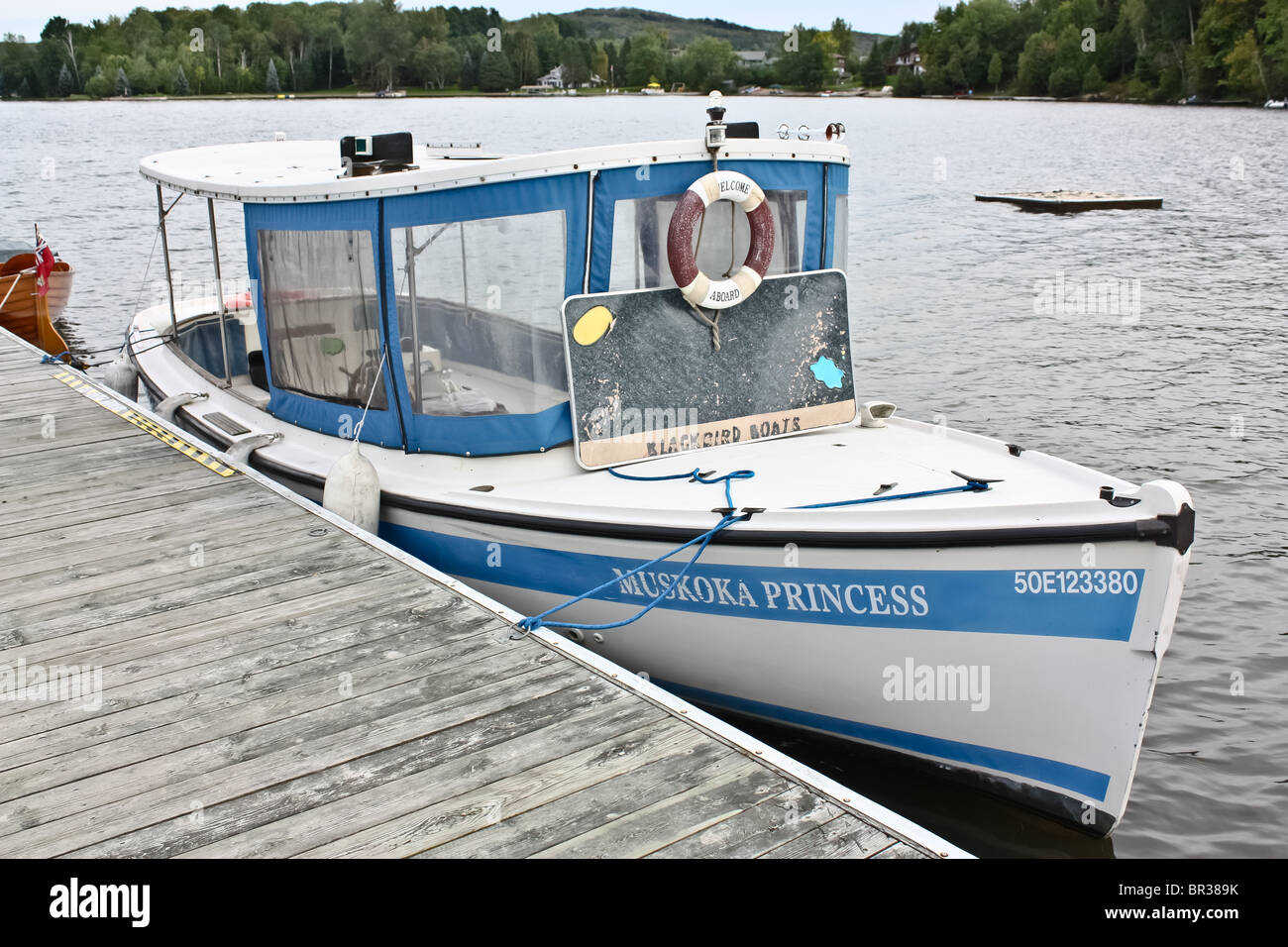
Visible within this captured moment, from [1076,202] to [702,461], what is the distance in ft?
89.2

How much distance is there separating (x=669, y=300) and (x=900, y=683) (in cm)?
257

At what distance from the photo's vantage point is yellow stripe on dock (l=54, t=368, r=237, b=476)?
7727mm

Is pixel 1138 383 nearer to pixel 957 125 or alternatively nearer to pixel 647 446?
pixel 647 446

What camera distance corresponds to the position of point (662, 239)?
6566 mm

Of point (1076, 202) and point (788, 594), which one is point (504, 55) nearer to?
point (1076, 202)

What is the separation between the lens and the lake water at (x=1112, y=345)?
663 cm

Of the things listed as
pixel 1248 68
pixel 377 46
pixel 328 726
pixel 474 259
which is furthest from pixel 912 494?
pixel 377 46

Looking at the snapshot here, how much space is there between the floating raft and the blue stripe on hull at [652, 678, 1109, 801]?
89.0 feet

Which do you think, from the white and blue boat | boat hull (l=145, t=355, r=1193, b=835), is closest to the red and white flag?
the white and blue boat

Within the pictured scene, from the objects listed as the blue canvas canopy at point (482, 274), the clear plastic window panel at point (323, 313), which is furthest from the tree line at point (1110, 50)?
the clear plastic window panel at point (323, 313)

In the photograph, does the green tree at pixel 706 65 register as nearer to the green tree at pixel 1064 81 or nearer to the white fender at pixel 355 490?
the green tree at pixel 1064 81

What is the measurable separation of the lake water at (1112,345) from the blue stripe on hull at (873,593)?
0.97 m

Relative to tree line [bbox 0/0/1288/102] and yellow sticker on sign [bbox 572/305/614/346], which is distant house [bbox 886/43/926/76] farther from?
yellow sticker on sign [bbox 572/305/614/346]

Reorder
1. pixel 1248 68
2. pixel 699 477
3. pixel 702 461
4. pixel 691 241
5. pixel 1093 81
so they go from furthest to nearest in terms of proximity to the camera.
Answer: pixel 1093 81
pixel 1248 68
pixel 702 461
pixel 691 241
pixel 699 477
